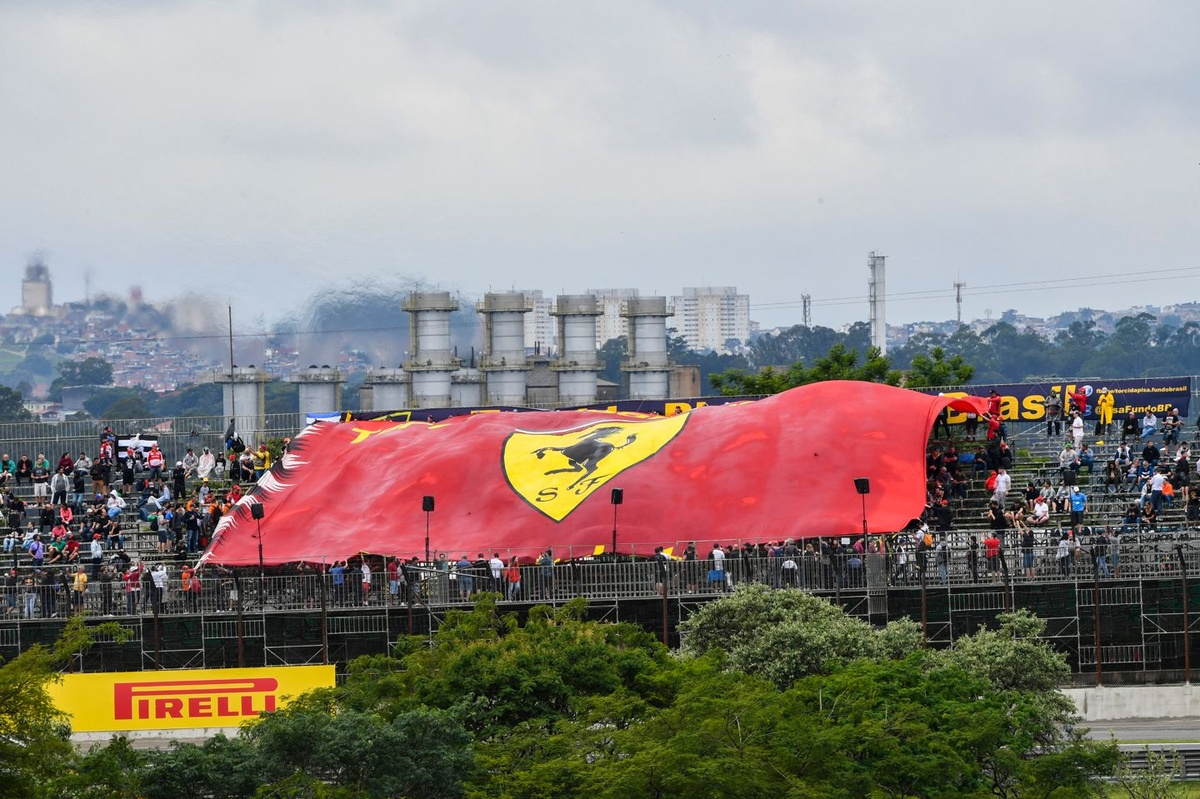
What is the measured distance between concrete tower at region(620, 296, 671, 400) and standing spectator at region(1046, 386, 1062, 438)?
53666mm

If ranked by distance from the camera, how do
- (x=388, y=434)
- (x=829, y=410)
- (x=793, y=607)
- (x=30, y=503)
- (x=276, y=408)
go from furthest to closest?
(x=276, y=408) < (x=30, y=503) < (x=388, y=434) < (x=829, y=410) < (x=793, y=607)

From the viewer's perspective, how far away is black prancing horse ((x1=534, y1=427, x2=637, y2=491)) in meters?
54.1

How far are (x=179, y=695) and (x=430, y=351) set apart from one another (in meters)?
67.3

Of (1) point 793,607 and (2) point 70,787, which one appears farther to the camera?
(1) point 793,607

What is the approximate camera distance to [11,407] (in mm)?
168500

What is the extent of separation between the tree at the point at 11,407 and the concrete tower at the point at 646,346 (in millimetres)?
70598

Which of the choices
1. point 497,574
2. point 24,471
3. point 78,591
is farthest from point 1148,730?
point 24,471

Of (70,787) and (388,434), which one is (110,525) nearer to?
(388,434)

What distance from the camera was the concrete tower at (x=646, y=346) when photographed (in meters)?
115

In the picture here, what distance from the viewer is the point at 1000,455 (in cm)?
5659

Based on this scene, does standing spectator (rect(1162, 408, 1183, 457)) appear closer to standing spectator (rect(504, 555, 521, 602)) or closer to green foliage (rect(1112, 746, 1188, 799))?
standing spectator (rect(504, 555, 521, 602))

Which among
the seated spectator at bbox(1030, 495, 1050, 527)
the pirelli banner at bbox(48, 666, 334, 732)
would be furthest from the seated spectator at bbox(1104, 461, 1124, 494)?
the pirelli banner at bbox(48, 666, 334, 732)

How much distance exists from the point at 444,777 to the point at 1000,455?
2829cm

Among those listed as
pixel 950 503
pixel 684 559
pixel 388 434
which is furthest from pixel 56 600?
pixel 950 503
